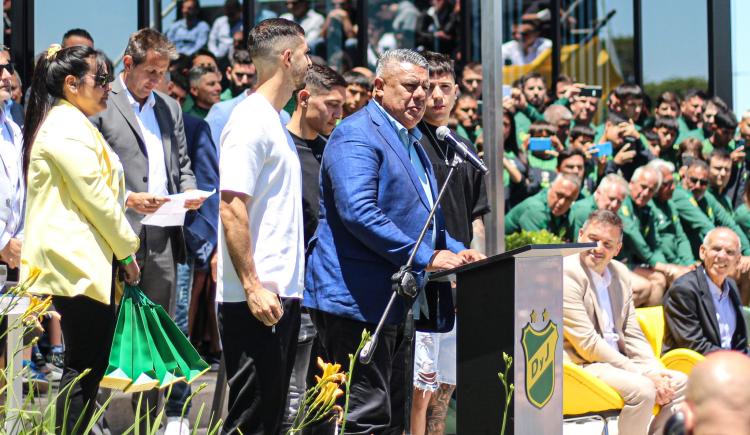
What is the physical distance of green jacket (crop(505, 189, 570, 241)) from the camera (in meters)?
8.44

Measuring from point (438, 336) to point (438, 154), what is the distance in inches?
35.5

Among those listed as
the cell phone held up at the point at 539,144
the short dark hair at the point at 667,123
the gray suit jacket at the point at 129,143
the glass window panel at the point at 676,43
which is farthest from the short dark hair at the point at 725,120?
the gray suit jacket at the point at 129,143

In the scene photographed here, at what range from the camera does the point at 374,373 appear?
458 centimetres

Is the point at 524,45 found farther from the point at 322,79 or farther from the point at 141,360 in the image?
the point at 141,360

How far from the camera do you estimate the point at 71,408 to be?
4652mm

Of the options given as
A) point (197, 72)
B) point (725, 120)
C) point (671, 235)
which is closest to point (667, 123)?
point (725, 120)

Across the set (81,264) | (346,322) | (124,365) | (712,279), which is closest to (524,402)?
(346,322)

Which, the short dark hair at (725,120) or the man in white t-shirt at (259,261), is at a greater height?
the short dark hair at (725,120)

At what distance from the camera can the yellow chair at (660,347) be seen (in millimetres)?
7570

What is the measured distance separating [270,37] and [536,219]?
409 centimetres

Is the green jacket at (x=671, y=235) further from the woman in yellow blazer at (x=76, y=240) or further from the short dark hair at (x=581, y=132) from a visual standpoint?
the woman in yellow blazer at (x=76, y=240)

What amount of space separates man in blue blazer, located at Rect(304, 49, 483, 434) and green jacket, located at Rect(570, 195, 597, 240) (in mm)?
3530

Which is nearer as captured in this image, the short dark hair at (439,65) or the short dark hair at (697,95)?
the short dark hair at (439,65)

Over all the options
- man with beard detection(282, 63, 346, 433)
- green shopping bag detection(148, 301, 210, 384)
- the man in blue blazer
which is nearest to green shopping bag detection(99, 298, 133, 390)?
green shopping bag detection(148, 301, 210, 384)
